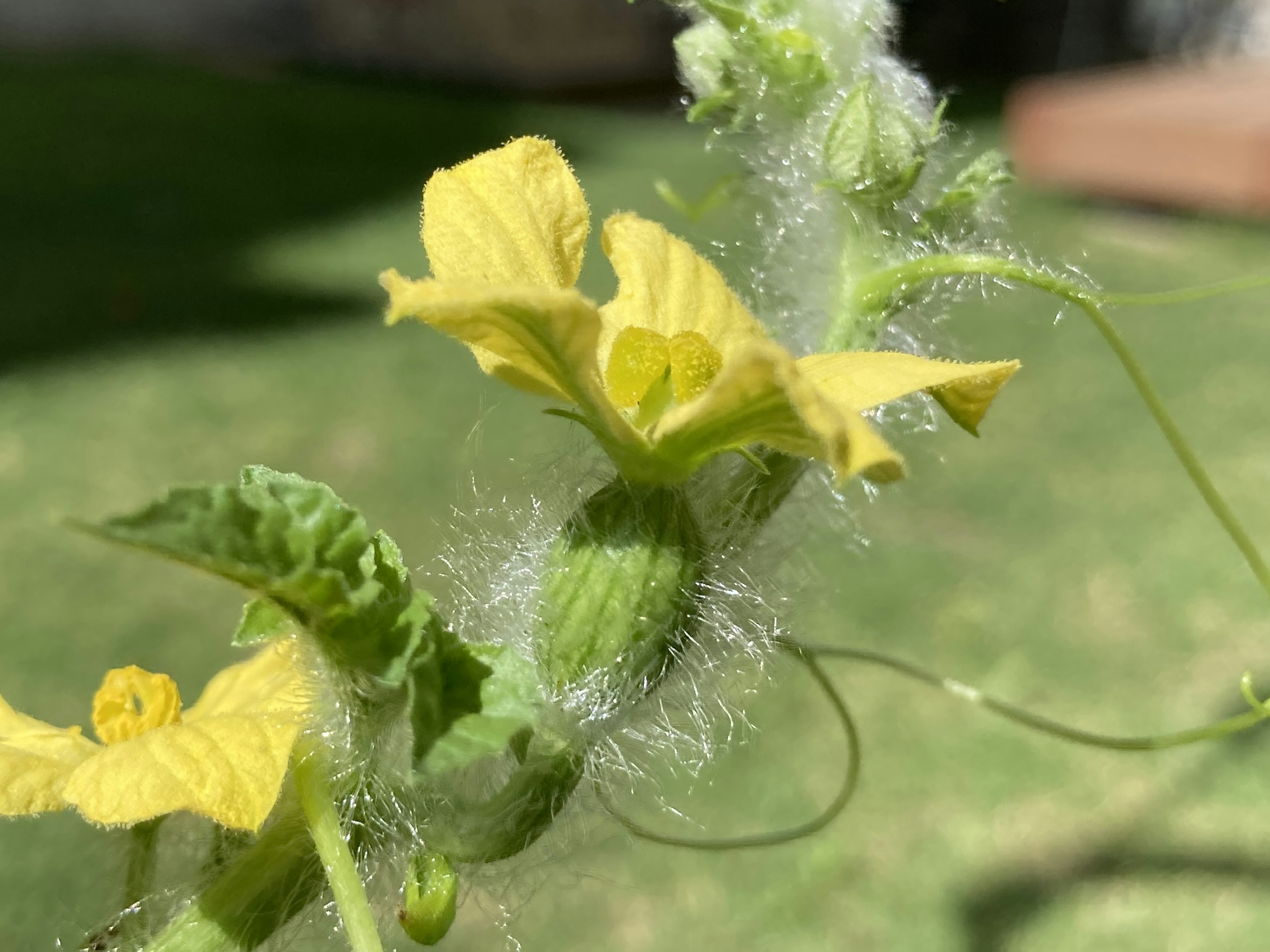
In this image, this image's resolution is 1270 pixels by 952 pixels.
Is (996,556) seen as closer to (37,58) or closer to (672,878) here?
(672,878)

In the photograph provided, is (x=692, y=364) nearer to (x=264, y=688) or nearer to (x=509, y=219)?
(x=509, y=219)

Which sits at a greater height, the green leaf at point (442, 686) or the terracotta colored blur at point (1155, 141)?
the green leaf at point (442, 686)

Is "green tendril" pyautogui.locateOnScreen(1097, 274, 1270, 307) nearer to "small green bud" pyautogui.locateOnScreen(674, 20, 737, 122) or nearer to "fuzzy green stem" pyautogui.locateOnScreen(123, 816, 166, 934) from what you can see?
"small green bud" pyautogui.locateOnScreen(674, 20, 737, 122)

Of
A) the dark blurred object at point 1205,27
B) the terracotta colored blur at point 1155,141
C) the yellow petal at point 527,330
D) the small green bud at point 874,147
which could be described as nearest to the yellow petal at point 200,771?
the yellow petal at point 527,330

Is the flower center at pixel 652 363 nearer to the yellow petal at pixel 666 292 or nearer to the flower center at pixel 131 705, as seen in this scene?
the yellow petal at pixel 666 292

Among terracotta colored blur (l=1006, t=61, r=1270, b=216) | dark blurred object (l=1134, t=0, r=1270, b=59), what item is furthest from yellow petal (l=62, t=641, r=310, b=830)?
dark blurred object (l=1134, t=0, r=1270, b=59)

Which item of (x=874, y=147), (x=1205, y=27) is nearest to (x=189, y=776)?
(x=874, y=147)
